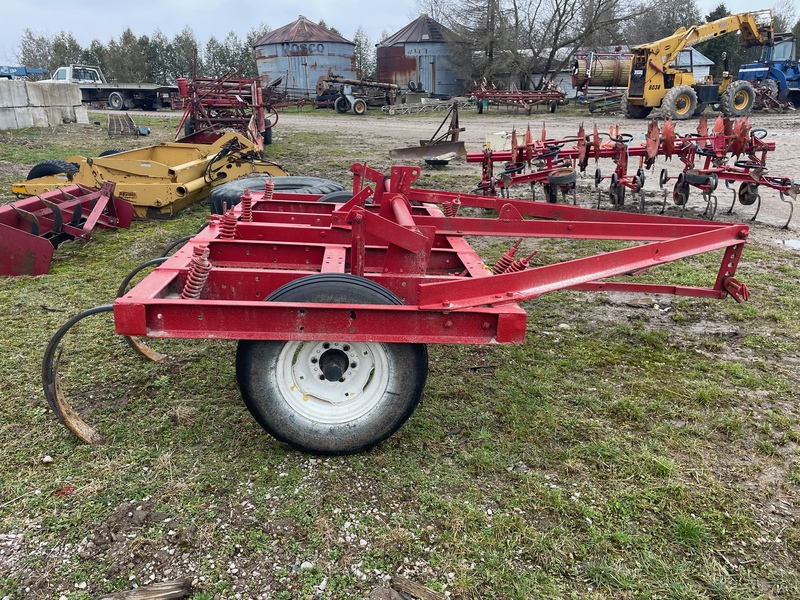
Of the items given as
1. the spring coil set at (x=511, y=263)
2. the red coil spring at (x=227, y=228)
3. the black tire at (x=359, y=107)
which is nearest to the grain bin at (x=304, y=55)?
the black tire at (x=359, y=107)

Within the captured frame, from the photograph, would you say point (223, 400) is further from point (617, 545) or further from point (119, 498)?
point (617, 545)

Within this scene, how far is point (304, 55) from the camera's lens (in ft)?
122

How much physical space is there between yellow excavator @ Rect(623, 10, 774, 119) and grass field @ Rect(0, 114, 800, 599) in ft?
61.8

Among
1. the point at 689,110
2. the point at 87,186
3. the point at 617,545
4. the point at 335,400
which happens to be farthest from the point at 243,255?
the point at 689,110

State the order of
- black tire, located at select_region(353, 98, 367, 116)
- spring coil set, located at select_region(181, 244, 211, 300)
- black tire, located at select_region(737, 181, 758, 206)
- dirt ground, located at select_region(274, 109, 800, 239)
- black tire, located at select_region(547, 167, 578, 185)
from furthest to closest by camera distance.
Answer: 1. black tire, located at select_region(353, 98, 367, 116)
2. dirt ground, located at select_region(274, 109, 800, 239)
3. black tire, located at select_region(737, 181, 758, 206)
4. black tire, located at select_region(547, 167, 578, 185)
5. spring coil set, located at select_region(181, 244, 211, 300)

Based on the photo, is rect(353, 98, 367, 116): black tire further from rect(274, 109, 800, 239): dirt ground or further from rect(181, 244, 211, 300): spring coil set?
rect(181, 244, 211, 300): spring coil set

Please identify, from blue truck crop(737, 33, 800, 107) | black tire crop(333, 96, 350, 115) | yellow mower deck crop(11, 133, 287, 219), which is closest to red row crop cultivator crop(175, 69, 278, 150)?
yellow mower deck crop(11, 133, 287, 219)

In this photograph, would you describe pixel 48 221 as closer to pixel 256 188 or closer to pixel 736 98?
pixel 256 188

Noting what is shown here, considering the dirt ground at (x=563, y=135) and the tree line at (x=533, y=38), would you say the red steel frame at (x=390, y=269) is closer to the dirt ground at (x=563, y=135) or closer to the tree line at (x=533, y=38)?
the dirt ground at (x=563, y=135)

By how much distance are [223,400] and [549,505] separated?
6.08 feet

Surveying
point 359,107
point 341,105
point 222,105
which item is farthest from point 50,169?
point 341,105

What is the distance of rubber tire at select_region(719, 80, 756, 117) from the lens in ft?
65.0

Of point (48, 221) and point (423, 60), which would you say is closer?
point (48, 221)

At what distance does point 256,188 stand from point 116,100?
93.2 ft
